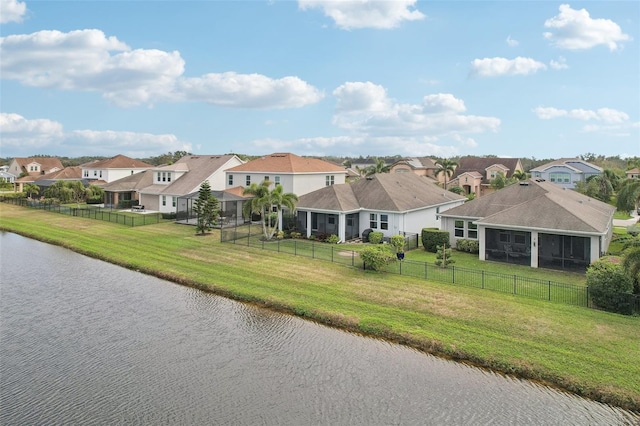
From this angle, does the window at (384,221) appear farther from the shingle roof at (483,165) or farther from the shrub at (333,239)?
the shingle roof at (483,165)

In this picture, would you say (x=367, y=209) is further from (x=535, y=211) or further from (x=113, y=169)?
(x=113, y=169)

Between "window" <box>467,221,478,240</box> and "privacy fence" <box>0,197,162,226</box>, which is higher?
"privacy fence" <box>0,197,162,226</box>

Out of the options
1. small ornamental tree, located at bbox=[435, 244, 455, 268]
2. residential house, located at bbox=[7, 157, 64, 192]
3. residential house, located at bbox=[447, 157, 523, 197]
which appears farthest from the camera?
residential house, located at bbox=[7, 157, 64, 192]

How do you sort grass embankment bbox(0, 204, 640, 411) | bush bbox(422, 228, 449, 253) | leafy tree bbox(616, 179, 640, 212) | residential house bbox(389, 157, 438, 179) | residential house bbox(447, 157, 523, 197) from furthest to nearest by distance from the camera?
residential house bbox(389, 157, 438, 179) < residential house bbox(447, 157, 523, 197) < leafy tree bbox(616, 179, 640, 212) < bush bbox(422, 228, 449, 253) < grass embankment bbox(0, 204, 640, 411)

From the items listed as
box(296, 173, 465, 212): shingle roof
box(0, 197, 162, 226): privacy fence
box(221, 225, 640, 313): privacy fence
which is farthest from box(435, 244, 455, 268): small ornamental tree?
box(0, 197, 162, 226): privacy fence

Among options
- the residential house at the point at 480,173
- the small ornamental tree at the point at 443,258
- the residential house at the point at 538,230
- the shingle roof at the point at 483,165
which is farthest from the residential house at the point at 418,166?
the small ornamental tree at the point at 443,258

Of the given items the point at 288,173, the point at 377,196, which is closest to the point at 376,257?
the point at 377,196

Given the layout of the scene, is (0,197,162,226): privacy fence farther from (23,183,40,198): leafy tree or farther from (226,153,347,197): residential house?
(23,183,40,198): leafy tree
